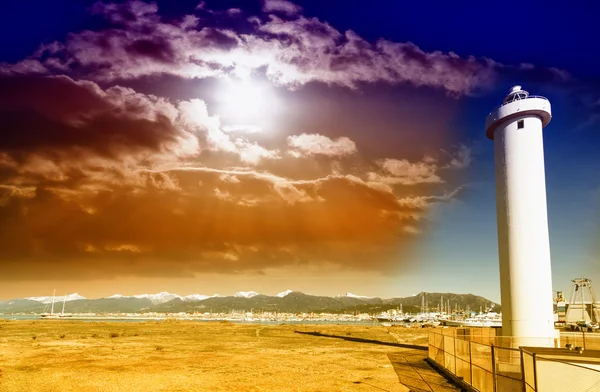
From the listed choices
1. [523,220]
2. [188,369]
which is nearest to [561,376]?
[523,220]

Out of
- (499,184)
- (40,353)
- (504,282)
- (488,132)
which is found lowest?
(40,353)

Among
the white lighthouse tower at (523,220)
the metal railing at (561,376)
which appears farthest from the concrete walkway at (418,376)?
the white lighthouse tower at (523,220)

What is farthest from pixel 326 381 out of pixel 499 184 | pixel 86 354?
pixel 86 354

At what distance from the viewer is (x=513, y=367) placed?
20422mm

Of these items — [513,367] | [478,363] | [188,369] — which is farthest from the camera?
[188,369]

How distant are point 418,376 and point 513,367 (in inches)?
179

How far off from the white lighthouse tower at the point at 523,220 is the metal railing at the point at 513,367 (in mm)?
1644

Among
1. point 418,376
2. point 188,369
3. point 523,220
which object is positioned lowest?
point 188,369

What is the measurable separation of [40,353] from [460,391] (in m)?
27.0

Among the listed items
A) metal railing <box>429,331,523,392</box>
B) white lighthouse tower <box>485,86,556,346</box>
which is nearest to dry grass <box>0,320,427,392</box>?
metal railing <box>429,331,523,392</box>

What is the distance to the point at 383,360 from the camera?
27188 mm

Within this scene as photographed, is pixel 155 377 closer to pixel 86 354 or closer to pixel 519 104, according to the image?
pixel 86 354

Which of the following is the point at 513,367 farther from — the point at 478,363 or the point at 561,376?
the point at 561,376

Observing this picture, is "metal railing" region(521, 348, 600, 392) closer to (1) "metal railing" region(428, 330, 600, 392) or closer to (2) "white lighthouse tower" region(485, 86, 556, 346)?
(1) "metal railing" region(428, 330, 600, 392)
